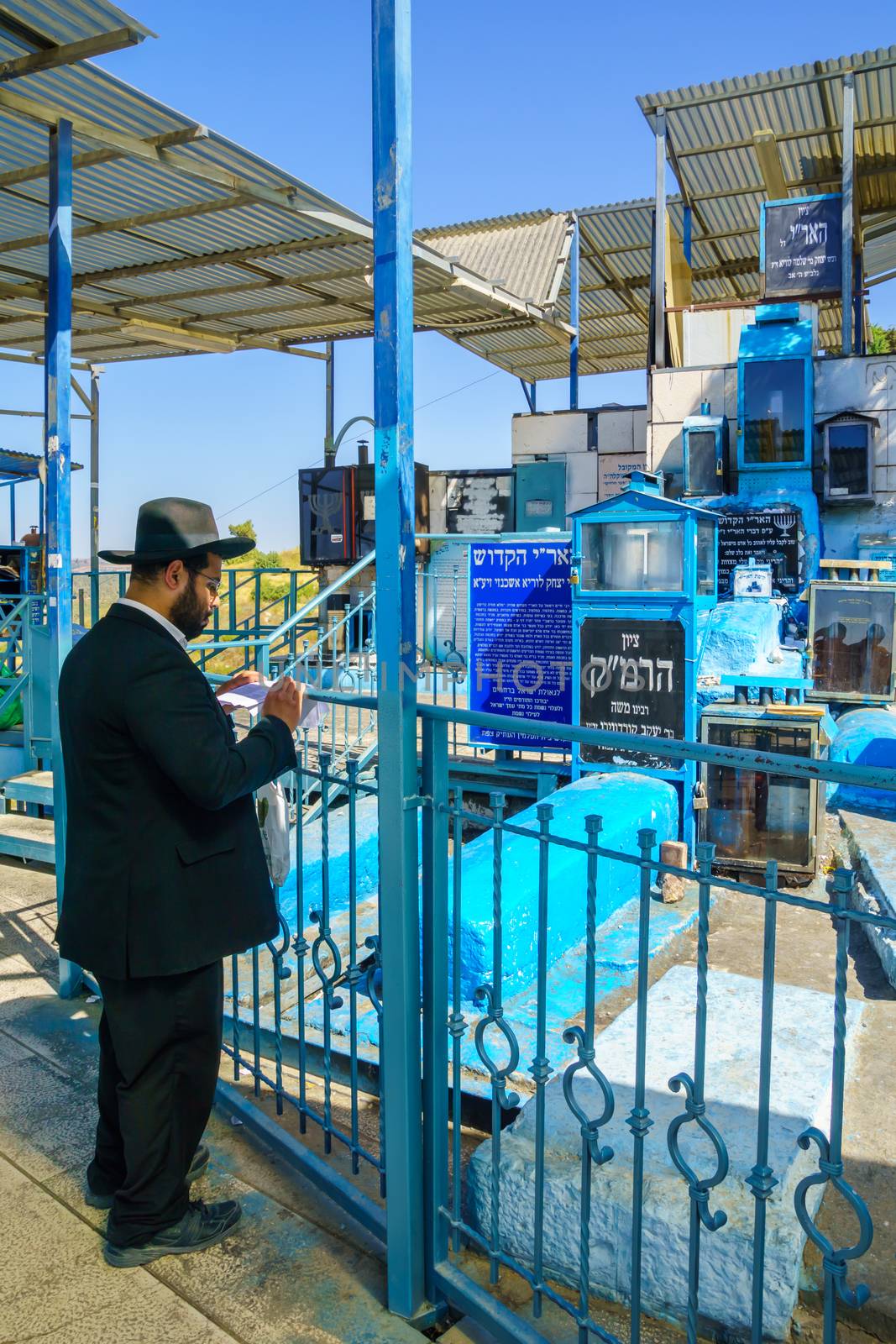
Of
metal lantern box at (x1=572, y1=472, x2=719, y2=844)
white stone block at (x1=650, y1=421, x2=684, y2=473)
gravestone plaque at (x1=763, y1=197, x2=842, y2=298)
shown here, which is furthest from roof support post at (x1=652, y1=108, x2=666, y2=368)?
metal lantern box at (x1=572, y1=472, x2=719, y2=844)

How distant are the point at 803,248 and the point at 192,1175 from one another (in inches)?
568

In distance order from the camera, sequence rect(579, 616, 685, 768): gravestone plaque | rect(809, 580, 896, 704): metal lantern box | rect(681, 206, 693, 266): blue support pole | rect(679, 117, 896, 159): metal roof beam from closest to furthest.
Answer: rect(579, 616, 685, 768): gravestone plaque → rect(809, 580, 896, 704): metal lantern box → rect(679, 117, 896, 159): metal roof beam → rect(681, 206, 693, 266): blue support pole

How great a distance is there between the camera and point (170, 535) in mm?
2492

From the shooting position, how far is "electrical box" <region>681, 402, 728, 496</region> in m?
13.3

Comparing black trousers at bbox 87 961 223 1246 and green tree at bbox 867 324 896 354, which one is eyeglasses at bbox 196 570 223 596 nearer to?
black trousers at bbox 87 961 223 1246

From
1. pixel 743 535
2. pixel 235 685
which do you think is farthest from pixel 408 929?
pixel 743 535

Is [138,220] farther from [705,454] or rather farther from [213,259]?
[705,454]

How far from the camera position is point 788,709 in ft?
19.4

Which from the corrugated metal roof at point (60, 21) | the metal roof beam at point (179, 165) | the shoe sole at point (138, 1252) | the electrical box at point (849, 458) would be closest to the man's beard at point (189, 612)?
the shoe sole at point (138, 1252)

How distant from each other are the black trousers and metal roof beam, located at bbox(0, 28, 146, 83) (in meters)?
3.40

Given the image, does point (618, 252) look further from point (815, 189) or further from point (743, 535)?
point (743, 535)

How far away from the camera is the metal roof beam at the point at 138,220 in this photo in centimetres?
574

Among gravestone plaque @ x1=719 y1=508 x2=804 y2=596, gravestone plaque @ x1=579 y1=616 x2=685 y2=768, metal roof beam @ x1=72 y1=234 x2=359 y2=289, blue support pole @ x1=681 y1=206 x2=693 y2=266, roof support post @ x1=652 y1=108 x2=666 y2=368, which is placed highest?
blue support pole @ x1=681 y1=206 x2=693 y2=266

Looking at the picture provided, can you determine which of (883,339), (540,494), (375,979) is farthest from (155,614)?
(883,339)
